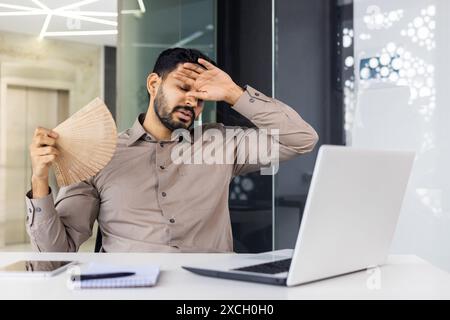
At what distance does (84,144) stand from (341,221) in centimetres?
92

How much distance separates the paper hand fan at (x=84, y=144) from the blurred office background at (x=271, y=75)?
173cm

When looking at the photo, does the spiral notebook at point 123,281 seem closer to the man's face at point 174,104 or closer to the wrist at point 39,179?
the wrist at point 39,179

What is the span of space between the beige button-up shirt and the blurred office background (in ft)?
4.21

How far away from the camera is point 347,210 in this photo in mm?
1076

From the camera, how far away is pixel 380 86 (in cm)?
317

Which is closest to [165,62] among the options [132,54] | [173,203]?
[173,203]

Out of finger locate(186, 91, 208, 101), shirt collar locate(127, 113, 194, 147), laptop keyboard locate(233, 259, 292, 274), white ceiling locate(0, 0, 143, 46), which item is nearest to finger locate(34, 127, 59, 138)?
shirt collar locate(127, 113, 194, 147)

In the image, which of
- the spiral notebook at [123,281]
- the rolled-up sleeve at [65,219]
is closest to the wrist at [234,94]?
the rolled-up sleeve at [65,219]

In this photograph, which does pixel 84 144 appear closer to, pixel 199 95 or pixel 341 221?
pixel 199 95

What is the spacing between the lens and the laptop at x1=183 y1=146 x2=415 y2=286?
100cm

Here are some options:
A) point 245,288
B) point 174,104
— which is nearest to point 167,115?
point 174,104
